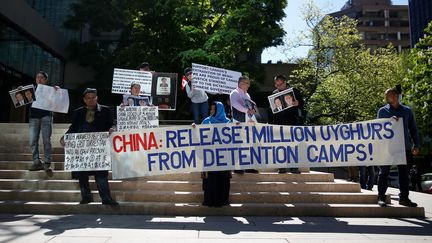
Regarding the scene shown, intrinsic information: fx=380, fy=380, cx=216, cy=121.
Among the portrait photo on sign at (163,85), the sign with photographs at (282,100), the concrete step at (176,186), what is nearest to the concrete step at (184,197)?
the concrete step at (176,186)

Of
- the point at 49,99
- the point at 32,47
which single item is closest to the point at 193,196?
the point at 49,99

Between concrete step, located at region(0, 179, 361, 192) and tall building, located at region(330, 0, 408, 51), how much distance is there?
300 ft

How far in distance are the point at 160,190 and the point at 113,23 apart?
1813 centimetres

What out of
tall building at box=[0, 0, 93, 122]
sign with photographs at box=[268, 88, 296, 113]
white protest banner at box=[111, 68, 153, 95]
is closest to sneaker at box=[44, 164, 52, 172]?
white protest banner at box=[111, 68, 153, 95]

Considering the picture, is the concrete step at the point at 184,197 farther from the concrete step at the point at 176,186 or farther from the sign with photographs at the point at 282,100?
the sign with photographs at the point at 282,100

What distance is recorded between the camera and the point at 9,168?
8.62 m

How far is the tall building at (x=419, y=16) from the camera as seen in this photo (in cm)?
6902

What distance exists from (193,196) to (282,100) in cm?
264

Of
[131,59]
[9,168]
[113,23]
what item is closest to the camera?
[9,168]

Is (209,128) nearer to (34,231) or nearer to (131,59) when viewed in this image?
(34,231)

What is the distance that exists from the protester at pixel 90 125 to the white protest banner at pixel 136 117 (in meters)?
1.50

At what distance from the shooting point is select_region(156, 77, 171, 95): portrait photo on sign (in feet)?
36.1

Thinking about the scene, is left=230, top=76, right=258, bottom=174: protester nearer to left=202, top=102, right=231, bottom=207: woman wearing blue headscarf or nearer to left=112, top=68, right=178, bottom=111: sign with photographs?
left=202, top=102, right=231, bottom=207: woman wearing blue headscarf

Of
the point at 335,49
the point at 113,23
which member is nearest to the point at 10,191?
the point at 113,23
